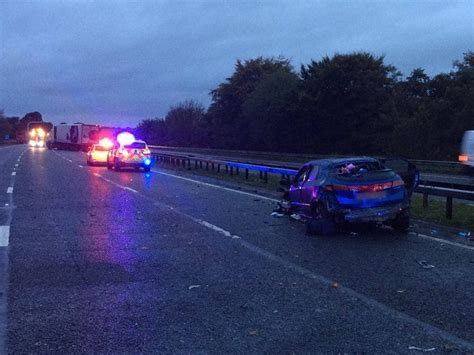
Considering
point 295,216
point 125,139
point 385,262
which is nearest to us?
point 385,262

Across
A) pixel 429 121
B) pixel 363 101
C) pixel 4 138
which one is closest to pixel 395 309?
pixel 429 121

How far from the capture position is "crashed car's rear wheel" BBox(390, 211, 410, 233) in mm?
10641

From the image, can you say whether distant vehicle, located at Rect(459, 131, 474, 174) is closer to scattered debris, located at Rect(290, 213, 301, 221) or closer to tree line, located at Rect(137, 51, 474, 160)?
scattered debris, located at Rect(290, 213, 301, 221)

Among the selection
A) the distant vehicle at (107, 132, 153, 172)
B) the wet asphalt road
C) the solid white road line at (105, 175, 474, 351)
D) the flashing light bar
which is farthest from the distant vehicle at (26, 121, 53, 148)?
the solid white road line at (105, 175, 474, 351)

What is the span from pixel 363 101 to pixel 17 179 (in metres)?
31.1

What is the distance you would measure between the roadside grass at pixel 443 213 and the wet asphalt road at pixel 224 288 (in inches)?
68.0

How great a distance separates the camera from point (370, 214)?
10.2 metres

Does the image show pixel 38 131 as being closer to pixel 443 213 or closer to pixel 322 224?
pixel 443 213

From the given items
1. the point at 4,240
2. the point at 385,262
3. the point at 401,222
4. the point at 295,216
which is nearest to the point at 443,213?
the point at 401,222

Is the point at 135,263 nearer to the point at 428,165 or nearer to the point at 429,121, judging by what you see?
the point at 428,165

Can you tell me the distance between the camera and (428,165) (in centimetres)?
3281

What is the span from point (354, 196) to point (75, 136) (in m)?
59.8

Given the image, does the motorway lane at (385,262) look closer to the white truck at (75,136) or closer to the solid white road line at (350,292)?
the solid white road line at (350,292)

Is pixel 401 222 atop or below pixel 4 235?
atop
